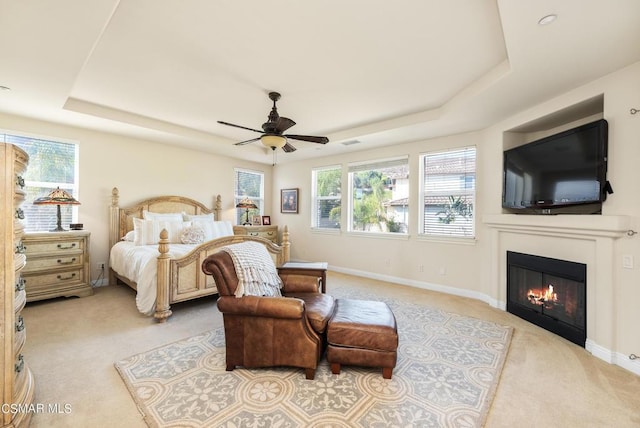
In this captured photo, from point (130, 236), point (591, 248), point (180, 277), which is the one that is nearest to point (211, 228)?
point (130, 236)

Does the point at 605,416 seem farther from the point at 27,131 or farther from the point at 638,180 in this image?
the point at 27,131

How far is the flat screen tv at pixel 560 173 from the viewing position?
2445 mm

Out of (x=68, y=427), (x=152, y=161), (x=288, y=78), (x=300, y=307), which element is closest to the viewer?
(x=68, y=427)

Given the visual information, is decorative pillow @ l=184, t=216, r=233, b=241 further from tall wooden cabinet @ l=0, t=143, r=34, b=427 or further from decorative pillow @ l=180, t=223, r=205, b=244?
tall wooden cabinet @ l=0, t=143, r=34, b=427

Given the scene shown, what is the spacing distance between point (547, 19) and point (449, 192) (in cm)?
279

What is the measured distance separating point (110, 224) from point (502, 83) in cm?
554

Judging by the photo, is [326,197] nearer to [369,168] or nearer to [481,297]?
[369,168]

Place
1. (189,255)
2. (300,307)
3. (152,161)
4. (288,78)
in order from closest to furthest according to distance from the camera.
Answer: (300,307), (288,78), (189,255), (152,161)

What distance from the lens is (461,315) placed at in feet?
11.0

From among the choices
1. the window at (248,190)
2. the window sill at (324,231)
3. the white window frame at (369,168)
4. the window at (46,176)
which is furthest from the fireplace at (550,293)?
the window at (46,176)

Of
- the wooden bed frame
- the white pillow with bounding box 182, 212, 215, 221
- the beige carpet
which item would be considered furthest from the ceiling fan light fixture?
the white pillow with bounding box 182, 212, 215, 221

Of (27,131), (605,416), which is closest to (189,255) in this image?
(27,131)

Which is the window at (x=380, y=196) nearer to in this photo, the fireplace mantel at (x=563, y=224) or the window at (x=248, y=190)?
the fireplace mantel at (x=563, y=224)

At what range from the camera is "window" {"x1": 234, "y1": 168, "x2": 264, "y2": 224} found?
6160mm
